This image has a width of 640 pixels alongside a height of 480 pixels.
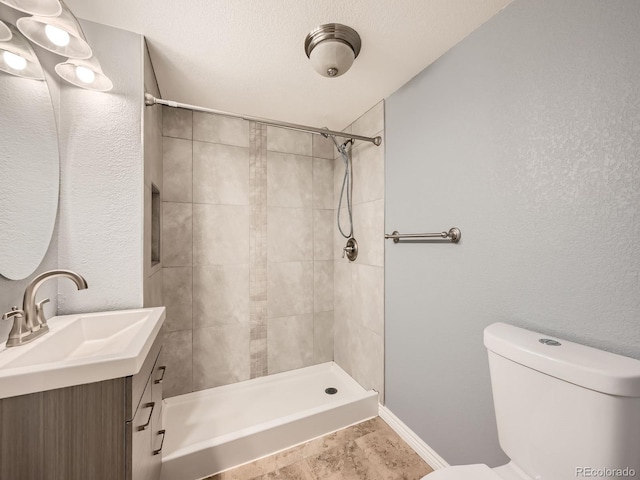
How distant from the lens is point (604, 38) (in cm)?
81

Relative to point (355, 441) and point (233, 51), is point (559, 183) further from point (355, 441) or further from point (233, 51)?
point (355, 441)

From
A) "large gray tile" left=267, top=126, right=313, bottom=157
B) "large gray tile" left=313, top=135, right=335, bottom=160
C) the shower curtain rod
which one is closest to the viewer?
the shower curtain rod

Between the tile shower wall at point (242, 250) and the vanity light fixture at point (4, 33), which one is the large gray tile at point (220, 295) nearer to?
the tile shower wall at point (242, 250)

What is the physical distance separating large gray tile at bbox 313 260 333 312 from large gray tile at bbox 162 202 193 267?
3.44 ft

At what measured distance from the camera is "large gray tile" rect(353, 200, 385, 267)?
183cm

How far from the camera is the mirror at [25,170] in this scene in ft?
2.93

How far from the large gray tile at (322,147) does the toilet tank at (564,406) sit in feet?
6.31

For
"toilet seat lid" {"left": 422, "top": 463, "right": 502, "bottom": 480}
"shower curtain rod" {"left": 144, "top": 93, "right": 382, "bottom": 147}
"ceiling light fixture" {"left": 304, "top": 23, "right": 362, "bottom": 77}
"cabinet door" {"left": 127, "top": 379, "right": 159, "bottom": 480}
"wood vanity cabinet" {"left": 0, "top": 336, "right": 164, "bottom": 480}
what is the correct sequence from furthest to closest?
"shower curtain rod" {"left": 144, "top": 93, "right": 382, "bottom": 147}, "ceiling light fixture" {"left": 304, "top": 23, "right": 362, "bottom": 77}, "toilet seat lid" {"left": 422, "top": 463, "right": 502, "bottom": 480}, "cabinet door" {"left": 127, "top": 379, "right": 159, "bottom": 480}, "wood vanity cabinet" {"left": 0, "top": 336, "right": 164, "bottom": 480}

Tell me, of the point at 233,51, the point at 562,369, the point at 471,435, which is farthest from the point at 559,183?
the point at 233,51

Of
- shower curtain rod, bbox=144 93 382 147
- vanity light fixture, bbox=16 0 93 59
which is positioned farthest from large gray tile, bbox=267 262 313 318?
vanity light fixture, bbox=16 0 93 59

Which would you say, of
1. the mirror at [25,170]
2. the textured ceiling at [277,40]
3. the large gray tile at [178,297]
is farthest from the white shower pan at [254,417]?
the textured ceiling at [277,40]

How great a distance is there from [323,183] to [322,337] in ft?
4.67

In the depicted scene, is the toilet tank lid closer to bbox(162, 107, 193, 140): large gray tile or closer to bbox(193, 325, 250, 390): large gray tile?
bbox(193, 325, 250, 390): large gray tile

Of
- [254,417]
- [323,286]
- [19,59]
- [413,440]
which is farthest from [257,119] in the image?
[413,440]
